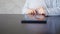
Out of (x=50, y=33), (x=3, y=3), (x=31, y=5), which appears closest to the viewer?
(x=50, y=33)

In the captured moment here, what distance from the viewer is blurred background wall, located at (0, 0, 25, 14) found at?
84.9 inches

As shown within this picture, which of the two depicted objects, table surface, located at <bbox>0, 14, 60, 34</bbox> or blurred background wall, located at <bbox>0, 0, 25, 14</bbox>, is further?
blurred background wall, located at <bbox>0, 0, 25, 14</bbox>

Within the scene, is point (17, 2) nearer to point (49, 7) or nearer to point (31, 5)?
point (31, 5)

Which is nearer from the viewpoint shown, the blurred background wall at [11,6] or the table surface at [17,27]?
the table surface at [17,27]

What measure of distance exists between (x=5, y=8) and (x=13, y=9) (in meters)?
0.16

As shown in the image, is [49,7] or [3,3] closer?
[49,7]

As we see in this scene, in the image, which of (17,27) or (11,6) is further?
(11,6)

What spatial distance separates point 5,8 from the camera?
7.18 ft

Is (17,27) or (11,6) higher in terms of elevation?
(11,6)

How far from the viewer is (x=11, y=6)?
7.15 feet

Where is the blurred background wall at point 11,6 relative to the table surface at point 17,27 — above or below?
above

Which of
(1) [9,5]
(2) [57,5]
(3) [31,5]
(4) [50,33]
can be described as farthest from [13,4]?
(4) [50,33]

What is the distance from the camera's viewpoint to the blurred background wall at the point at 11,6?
2156 millimetres

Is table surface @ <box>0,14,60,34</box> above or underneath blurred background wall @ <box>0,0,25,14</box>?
underneath
